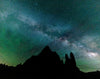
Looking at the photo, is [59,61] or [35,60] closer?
[35,60]

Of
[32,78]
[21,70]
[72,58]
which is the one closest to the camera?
[32,78]

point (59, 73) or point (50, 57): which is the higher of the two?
point (50, 57)

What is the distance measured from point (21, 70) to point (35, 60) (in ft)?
29.0

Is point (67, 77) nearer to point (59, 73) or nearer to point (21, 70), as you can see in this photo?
point (59, 73)

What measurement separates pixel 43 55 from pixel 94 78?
33745 millimetres

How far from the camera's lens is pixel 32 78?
44625 mm

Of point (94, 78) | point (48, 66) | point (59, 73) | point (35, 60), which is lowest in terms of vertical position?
Answer: point (94, 78)

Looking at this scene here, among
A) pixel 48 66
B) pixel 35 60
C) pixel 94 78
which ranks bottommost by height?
pixel 94 78

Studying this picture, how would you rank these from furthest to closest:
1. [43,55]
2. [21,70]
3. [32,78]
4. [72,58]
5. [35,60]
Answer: [72,58], [43,55], [35,60], [21,70], [32,78]

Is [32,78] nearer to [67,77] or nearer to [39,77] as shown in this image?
[39,77]

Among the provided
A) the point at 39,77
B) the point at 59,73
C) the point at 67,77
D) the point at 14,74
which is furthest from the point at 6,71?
the point at 67,77

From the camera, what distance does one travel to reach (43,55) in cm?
5512

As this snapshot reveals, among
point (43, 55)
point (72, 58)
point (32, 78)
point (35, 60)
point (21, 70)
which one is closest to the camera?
point (32, 78)

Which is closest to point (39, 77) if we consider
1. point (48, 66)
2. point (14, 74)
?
point (48, 66)
